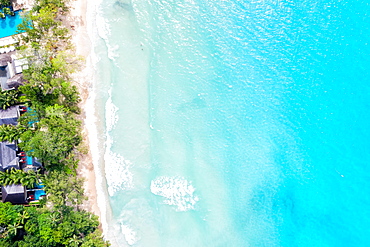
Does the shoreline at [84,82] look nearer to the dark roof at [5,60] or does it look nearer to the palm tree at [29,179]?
the palm tree at [29,179]

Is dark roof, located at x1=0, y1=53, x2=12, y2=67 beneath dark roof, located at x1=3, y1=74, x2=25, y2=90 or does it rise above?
above

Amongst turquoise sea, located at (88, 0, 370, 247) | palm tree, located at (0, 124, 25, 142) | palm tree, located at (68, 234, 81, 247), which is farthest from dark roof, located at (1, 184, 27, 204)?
turquoise sea, located at (88, 0, 370, 247)

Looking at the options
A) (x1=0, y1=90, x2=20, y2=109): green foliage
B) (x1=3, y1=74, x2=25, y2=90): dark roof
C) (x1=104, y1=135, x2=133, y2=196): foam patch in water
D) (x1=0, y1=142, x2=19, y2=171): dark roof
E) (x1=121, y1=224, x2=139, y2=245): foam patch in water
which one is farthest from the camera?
(x1=104, y1=135, x2=133, y2=196): foam patch in water

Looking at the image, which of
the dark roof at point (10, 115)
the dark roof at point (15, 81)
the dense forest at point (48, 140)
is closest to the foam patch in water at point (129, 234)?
the dense forest at point (48, 140)

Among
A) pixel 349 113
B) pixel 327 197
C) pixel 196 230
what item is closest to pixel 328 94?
pixel 349 113

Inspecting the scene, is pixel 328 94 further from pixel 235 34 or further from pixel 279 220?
pixel 279 220

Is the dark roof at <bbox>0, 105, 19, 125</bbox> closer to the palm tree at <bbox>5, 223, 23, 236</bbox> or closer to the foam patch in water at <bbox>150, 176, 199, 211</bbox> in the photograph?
the palm tree at <bbox>5, 223, 23, 236</bbox>

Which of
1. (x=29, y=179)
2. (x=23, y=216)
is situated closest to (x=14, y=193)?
(x=29, y=179)
